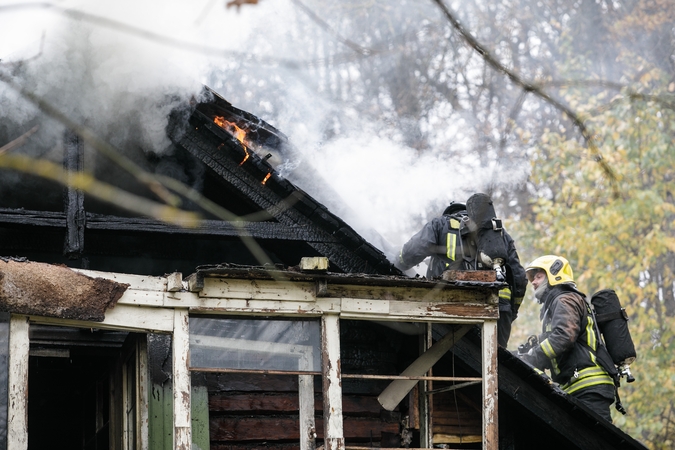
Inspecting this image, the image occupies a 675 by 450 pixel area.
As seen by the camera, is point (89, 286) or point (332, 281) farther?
point (332, 281)

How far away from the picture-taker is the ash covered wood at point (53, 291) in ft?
18.7

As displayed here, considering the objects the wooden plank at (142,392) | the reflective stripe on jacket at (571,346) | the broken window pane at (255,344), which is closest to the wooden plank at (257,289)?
the broken window pane at (255,344)

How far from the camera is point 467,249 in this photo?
8031 millimetres

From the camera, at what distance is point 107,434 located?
787 centimetres

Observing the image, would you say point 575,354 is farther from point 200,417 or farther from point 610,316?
point 200,417

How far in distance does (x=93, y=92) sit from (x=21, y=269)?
217cm

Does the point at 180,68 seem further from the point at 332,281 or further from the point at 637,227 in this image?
the point at 637,227

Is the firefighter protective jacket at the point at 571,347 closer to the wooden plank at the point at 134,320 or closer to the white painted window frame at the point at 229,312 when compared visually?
the white painted window frame at the point at 229,312

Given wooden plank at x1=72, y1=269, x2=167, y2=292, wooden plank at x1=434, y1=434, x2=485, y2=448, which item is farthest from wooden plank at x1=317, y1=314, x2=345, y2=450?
wooden plank at x1=434, y1=434, x2=485, y2=448

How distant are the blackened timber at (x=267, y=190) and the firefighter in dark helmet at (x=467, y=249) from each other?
1.57ft

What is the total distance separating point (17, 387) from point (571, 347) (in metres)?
4.55

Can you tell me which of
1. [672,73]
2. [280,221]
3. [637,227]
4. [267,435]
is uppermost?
[672,73]

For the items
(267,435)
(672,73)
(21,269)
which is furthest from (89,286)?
(672,73)

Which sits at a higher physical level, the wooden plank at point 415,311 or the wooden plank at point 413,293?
the wooden plank at point 413,293
